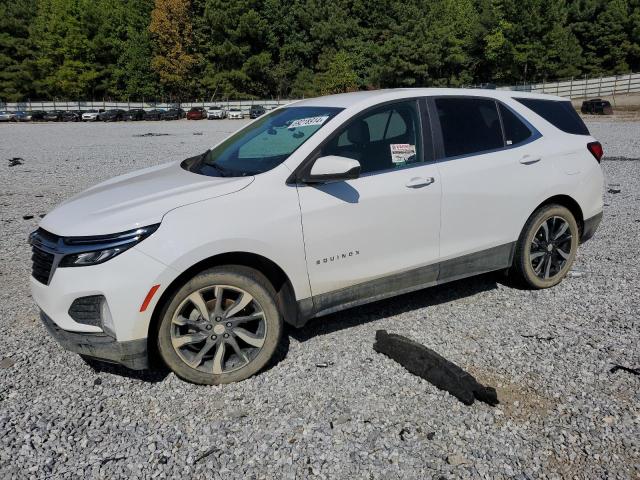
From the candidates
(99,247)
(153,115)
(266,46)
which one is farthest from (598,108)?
(266,46)

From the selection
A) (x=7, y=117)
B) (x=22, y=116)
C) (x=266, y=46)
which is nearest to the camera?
(x=7, y=117)

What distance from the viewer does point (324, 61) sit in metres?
74.6

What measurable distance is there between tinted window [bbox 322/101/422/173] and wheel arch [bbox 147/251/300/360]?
90cm

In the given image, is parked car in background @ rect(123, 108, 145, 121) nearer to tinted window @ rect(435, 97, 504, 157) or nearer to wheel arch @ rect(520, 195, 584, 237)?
tinted window @ rect(435, 97, 504, 157)

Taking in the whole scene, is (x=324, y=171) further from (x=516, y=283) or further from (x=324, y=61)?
(x=324, y=61)

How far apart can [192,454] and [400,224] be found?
6.83 feet

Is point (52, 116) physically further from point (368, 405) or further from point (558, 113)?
point (368, 405)

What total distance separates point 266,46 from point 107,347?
80860 mm

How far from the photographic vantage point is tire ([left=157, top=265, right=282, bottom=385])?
10.9 ft

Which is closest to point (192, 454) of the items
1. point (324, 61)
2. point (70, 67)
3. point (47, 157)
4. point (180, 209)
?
point (180, 209)

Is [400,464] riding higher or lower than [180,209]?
lower

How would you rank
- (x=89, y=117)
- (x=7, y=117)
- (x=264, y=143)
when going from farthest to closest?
(x=89, y=117)
(x=7, y=117)
(x=264, y=143)

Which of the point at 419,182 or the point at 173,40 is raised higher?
the point at 173,40

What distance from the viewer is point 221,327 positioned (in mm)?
3424
